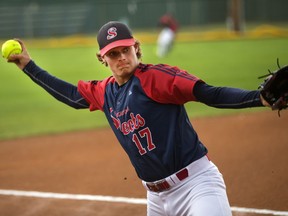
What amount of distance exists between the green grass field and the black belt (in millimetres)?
6175

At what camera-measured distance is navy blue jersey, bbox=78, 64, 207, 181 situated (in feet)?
11.8

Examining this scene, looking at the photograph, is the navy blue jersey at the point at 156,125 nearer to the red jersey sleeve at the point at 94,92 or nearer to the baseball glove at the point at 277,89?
the red jersey sleeve at the point at 94,92

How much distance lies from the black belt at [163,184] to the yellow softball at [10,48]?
1596mm

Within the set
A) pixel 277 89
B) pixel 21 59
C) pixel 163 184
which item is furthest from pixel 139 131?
pixel 21 59

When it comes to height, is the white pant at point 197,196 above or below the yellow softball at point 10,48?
below

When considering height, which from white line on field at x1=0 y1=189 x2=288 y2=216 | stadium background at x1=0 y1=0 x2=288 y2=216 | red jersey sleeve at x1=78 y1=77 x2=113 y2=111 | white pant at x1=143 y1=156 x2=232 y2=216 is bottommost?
stadium background at x1=0 y1=0 x2=288 y2=216

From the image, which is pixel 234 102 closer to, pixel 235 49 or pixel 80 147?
pixel 80 147

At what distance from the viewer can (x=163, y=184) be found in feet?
12.1

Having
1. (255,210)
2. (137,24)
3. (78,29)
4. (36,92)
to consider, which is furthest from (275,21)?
(255,210)

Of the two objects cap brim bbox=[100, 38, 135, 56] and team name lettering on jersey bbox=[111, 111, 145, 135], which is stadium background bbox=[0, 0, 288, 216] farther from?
cap brim bbox=[100, 38, 135, 56]

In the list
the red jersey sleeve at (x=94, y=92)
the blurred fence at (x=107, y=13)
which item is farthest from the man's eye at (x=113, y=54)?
the blurred fence at (x=107, y=13)

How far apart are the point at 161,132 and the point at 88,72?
14.2 meters

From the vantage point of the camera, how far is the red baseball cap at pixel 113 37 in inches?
147

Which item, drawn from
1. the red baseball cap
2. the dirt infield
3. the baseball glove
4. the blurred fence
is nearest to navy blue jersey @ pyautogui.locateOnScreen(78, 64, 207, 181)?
the red baseball cap
